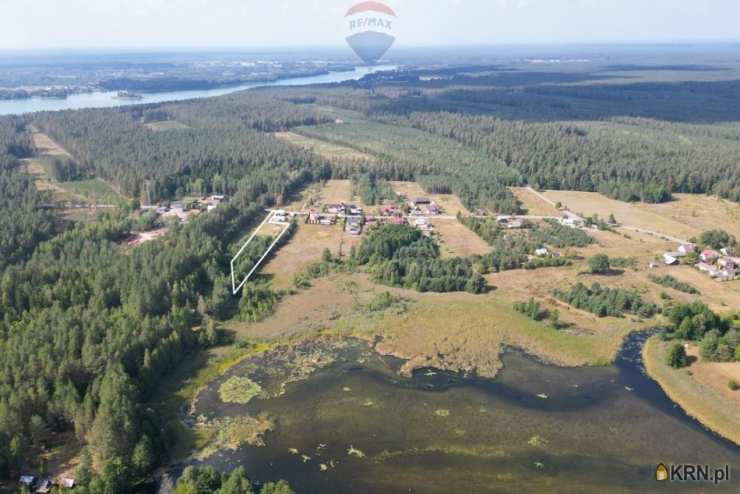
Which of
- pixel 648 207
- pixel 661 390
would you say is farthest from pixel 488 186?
pixel 661 390

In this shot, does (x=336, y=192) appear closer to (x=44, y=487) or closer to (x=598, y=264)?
(x=598, y=264)

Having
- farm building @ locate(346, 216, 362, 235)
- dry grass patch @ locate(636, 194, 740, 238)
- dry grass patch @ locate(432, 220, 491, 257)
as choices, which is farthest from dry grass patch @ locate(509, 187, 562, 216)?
farm building @ locate(346, 216, 362, 235)

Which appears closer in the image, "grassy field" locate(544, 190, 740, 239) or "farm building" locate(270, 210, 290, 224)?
"grassy field" locate(544, 190, 740, 239)

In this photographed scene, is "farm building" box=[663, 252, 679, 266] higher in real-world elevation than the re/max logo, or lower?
higher

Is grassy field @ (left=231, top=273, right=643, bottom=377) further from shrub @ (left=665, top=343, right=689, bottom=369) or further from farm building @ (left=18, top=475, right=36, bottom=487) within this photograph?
farm building @ (left=18, top=475, right=36, bottom=487)

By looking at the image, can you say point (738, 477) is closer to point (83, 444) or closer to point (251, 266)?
point (83, 444)

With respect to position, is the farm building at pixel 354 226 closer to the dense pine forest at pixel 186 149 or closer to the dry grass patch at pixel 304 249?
the dry grass patch at pixel 304 249

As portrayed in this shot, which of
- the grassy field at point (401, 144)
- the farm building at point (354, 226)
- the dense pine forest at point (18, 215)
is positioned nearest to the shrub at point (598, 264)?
the farm building at point (354, 226)
